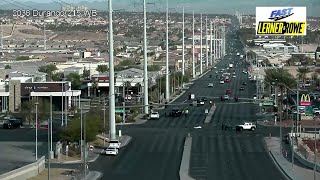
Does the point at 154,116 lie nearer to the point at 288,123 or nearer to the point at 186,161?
the point at 288,123

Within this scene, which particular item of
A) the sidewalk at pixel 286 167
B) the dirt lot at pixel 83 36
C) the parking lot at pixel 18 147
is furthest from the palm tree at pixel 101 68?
the dirt lot at pixel 83 36

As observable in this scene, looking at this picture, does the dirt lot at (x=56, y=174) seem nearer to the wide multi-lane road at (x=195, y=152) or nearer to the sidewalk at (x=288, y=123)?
Result: the wide multi-lane road at (x=195, y=152)

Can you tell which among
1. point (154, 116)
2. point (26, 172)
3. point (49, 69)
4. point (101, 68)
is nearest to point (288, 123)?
point (154, 116)

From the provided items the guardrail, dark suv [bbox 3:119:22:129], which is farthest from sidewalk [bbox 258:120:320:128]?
the guardrail

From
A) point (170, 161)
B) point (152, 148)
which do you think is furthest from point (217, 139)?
point (170, 161)

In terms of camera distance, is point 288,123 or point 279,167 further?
point 288,123

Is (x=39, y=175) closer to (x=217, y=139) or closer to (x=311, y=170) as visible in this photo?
(x=311, y=170)
